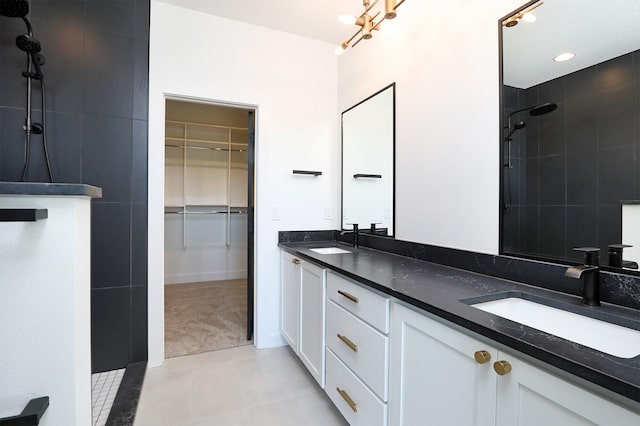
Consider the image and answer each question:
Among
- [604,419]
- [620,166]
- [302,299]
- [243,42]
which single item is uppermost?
[243,42]

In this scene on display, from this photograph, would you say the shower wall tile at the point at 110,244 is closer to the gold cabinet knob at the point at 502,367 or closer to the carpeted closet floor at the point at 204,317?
the carpeted closet floor at the point at 204,317

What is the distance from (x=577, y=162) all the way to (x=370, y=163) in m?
1.39

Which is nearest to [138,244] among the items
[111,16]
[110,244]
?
[110,244]

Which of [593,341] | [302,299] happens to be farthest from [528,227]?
[302,299]

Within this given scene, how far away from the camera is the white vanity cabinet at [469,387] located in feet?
2.15

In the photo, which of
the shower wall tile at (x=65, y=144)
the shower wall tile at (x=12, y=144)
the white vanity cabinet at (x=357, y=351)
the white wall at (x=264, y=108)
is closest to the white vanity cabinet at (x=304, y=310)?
the white vanity cabinet at (x=357, y=351)

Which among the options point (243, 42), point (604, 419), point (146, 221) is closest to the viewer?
point (604, 419)

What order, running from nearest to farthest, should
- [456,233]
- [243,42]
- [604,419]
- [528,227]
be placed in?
[604,419] → [528,227] → [456,233] → [243,42]

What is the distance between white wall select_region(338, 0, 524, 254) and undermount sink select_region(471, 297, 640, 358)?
1.15 ft

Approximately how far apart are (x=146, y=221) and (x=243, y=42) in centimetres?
167

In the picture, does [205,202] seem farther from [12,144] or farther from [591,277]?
[591,277]

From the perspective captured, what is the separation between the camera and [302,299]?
2137 mm

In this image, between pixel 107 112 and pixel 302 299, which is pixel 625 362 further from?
pixel 107 112

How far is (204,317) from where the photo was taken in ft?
10.5
